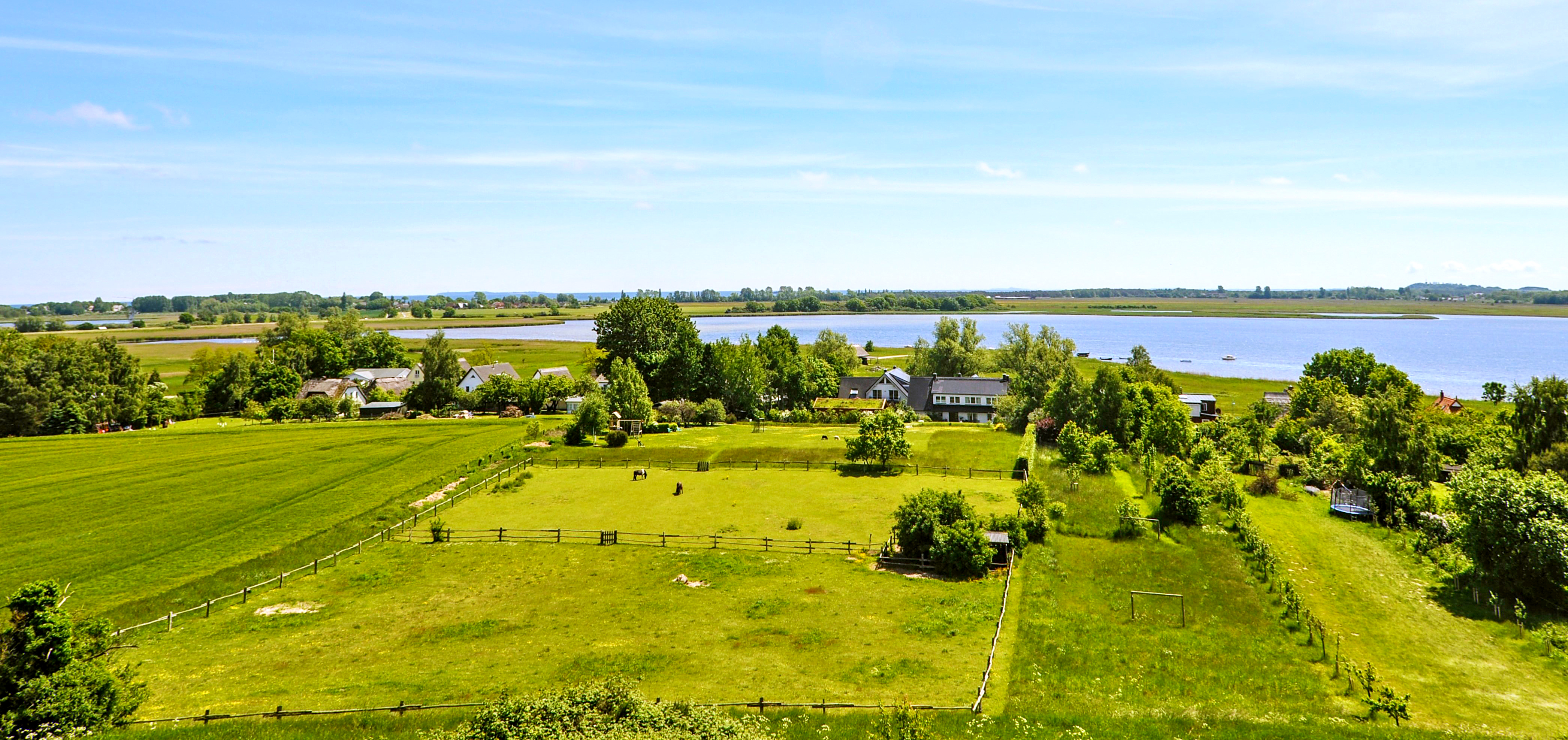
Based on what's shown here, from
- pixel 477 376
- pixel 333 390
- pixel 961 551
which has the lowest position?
pixel 961 551

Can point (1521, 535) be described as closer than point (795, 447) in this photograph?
Yes

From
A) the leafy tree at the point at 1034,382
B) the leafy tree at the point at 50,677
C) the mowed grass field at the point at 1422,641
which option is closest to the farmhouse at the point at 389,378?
the leafy tree at the point at 1034,382

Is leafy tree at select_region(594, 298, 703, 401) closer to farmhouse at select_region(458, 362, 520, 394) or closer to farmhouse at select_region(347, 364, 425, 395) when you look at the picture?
farmhouse at select_region(458, 362, 520, 394)

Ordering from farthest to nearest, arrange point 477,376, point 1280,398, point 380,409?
point 477,376 < point 1280,398 < point 380,409

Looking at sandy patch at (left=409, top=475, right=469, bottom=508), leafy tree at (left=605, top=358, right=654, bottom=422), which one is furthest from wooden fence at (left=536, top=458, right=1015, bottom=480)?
leafy tree at (left=605, top=358, right=654, bottom=422)

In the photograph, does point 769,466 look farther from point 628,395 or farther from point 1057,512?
point 1057,512

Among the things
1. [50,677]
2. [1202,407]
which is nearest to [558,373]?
[1202,407]
